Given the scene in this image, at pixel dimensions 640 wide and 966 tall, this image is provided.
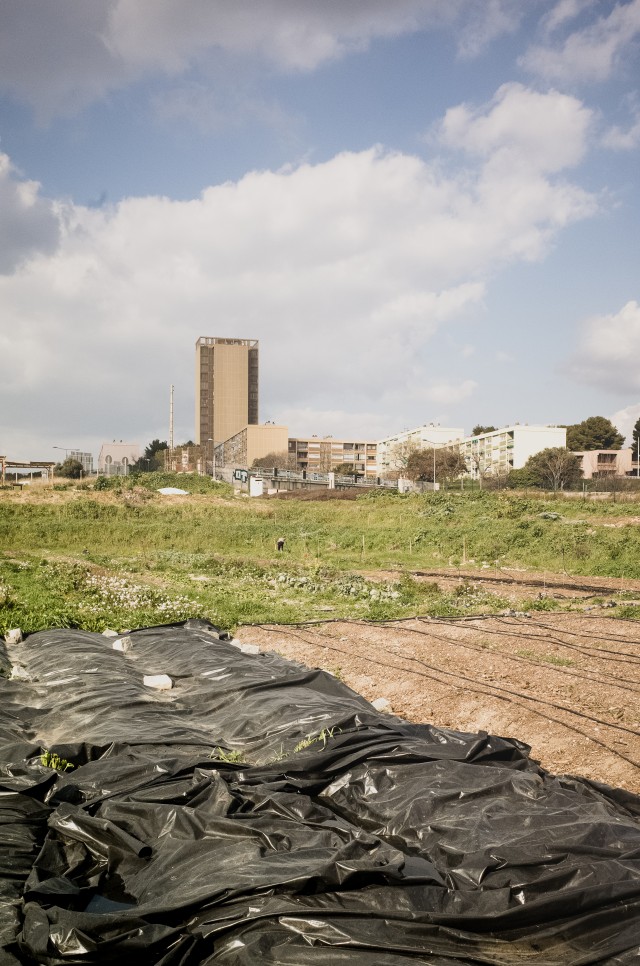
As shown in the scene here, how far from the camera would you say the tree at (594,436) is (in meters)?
77.7

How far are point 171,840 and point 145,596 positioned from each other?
1127cm

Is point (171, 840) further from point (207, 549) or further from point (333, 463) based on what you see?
point (333, 463)

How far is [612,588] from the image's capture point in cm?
1781

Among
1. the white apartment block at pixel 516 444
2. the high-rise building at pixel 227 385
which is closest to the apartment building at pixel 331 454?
the high-rise building at pixel 227 385

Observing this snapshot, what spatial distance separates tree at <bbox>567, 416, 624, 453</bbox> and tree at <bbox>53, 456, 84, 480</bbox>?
50.7 metres

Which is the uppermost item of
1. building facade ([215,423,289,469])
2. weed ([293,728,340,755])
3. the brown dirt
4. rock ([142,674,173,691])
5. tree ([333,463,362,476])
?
building facade ([215,423,289,469])

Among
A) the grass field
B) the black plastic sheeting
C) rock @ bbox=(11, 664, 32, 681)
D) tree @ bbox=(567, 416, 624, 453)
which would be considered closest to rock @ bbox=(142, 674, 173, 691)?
the black plastic sheeting

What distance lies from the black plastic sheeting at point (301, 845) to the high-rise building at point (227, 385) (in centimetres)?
10134

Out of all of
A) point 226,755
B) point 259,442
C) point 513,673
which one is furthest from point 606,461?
point 226,755

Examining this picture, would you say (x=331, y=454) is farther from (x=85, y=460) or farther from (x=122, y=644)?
(x=122, y=644)

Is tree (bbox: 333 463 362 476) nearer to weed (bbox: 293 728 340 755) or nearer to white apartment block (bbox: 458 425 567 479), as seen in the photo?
white apartment block (bbox: 458 425 567 479)

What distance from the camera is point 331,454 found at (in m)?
107

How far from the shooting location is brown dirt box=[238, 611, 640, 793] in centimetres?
668

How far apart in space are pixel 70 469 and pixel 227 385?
41.8 metres
